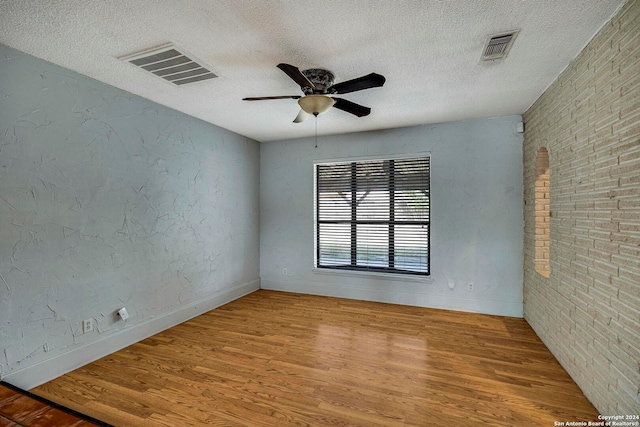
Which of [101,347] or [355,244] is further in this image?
[355,244]

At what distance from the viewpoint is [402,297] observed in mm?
4348

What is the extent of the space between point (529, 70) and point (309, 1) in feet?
6.62

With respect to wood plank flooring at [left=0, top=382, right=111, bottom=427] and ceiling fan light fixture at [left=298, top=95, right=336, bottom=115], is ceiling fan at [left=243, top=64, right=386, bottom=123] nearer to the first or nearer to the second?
ceiling fan light fixture at [left=298, top=95, right=336, bottom=115]

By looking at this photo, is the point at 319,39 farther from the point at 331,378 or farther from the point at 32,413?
the point at 32,413

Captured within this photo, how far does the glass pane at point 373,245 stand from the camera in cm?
457

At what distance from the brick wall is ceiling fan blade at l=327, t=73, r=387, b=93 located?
1.41 meters

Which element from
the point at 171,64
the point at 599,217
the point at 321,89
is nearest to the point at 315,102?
the point at 321,89

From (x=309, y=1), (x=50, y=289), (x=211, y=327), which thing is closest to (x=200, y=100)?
(x=309, y=1)

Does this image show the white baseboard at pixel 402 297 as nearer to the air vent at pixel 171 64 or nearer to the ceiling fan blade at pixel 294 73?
the ceiling fan blade at pixel 294 73

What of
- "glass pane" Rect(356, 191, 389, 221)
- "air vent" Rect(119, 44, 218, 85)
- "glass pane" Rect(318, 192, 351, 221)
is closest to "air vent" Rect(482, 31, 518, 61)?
"air vent" Rect(119, 44, 218, 85)

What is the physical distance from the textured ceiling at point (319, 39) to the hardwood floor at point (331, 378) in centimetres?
253

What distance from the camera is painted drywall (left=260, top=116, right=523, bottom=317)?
3.83 meters

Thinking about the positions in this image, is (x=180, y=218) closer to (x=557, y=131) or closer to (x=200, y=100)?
(x=200, y=100)

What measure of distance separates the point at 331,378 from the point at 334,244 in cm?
264
